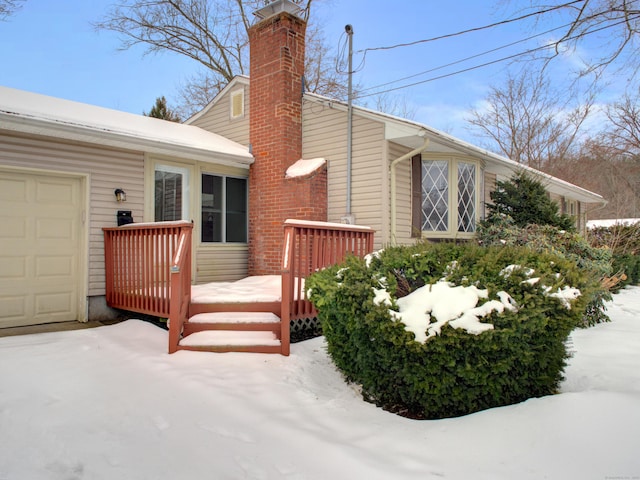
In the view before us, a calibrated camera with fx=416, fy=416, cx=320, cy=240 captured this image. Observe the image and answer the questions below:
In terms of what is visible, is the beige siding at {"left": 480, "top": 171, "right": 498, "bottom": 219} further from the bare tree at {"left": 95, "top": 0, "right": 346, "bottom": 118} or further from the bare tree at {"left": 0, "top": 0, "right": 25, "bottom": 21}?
the bare tree at {"left": 0, "top": 0, "right": 25, "bottom": 21}

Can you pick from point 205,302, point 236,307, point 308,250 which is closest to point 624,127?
point 308,250

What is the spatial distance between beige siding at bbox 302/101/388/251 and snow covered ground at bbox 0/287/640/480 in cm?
358

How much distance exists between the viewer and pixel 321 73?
17.6 meters

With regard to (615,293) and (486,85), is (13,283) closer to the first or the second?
(615,293)

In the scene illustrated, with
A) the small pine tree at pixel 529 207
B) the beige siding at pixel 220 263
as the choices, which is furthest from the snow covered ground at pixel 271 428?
the small pine tree at pixel 529 207

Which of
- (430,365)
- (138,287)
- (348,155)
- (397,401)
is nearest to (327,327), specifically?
(397,401)

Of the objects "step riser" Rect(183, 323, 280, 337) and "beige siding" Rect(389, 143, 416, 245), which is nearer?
"step riser" Rect(183, 323, 280, 337)

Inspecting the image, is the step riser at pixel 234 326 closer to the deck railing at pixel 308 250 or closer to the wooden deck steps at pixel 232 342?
the wooden deck steps at pixel 232 342

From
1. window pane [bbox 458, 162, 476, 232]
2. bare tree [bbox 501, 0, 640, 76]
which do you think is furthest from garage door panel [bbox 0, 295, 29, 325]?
bare tree [bbox 501, 0, 640, 76]

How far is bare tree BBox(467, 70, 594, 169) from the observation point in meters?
22.1

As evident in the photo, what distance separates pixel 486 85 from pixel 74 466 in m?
25.0

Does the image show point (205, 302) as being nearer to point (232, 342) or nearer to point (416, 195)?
point (232, 342)

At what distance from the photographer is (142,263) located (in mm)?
5402

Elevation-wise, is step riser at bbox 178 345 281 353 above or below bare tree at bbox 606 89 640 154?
below
